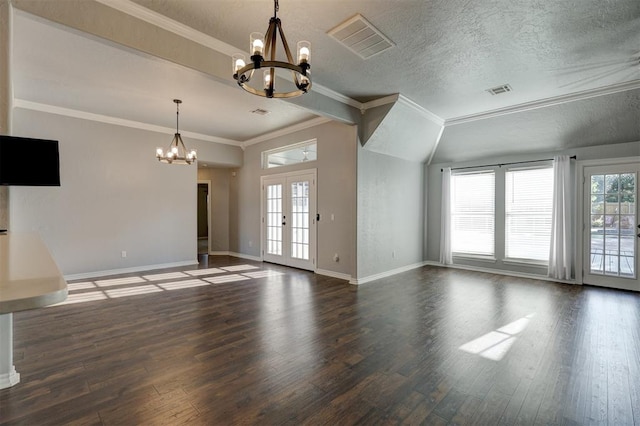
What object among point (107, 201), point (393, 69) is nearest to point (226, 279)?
point (107, 201)

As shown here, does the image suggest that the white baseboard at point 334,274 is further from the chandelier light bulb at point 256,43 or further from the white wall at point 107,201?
the chandelier light bulb at point 256,43

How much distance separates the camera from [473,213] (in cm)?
671

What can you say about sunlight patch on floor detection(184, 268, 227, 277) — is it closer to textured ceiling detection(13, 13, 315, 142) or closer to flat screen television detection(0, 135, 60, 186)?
textured ceiling detection(13, 13, 315, 142)

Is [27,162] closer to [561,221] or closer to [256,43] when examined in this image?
[256,43]

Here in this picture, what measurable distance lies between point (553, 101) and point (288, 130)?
493 cm

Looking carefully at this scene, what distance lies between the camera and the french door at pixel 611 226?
4.95m

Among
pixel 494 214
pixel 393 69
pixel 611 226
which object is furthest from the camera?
pixel 494 214

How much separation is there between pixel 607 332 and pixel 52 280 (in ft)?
15.7

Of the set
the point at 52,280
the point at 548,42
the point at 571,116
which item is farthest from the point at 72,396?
the point at 571,116

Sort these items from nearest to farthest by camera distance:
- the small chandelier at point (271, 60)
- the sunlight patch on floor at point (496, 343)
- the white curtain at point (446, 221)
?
the small chandelier at point (271, 60) → the sunlight patch on floor at point (496, 343) → the white curtain at point (446, 221)

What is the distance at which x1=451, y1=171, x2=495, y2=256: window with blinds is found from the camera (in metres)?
6.47

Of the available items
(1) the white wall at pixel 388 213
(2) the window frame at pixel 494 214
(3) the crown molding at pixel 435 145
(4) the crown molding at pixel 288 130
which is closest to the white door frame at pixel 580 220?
(2) the window frame at pixel 494 214

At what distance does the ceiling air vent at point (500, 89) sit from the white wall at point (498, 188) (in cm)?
208

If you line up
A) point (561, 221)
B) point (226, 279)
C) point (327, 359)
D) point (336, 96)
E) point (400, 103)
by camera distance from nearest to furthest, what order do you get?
point (327, 359)
point (336, 96)
point (400, 103)
point (561, 221)
point (226, 279)
